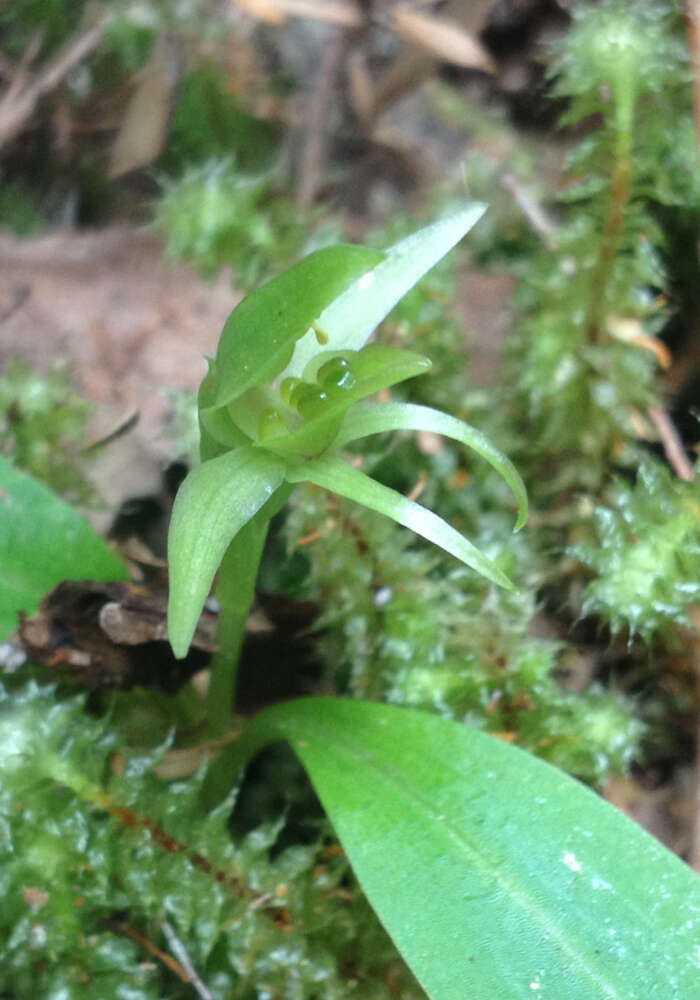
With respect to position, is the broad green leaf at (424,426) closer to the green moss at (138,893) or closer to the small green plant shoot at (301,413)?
the small green plant shoot at (301,413)

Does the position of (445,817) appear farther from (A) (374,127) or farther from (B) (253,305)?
(A) (374,127)

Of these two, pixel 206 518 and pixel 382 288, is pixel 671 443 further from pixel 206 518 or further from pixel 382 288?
pixel 206 518

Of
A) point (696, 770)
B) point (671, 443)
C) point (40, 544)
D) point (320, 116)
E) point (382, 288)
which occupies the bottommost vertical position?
point (696, 770)

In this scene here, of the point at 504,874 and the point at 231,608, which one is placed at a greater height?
the point at 231,608

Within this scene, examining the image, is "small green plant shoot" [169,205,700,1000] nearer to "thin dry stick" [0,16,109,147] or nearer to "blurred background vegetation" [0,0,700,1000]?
"blurred background vegetation" [0,0,700,1000]

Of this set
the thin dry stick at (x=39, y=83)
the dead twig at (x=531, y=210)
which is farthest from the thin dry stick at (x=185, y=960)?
the thin dry stick at (x=39, y=83)

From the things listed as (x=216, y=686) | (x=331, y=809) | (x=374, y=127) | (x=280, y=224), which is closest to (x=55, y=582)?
(x=216, y=686)

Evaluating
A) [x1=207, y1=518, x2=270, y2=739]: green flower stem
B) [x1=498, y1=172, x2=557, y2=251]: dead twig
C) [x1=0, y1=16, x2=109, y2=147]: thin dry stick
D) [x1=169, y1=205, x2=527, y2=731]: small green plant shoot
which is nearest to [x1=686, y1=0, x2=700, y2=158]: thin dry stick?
[x1=498, y1=172, x2=557, y2=251]: dead twig

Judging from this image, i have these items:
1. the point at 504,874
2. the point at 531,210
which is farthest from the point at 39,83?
the point at 504,874
